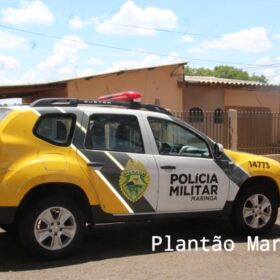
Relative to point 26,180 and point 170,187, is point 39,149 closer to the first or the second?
point 26,180

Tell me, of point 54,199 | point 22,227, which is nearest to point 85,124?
point 54,199

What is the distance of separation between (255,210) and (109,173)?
2.20 m

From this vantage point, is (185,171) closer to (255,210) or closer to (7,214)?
(255,210)

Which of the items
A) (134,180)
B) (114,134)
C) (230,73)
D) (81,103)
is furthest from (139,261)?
(230,73)

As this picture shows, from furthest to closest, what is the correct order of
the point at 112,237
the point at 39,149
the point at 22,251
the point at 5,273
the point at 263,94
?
the point at 263,94, the point at 112,237, the point at 22,251, the point at 39,149, the point at 5,273

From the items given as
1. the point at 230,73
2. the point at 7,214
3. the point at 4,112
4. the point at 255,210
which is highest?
the point at 230,73

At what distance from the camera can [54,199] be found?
551 cm

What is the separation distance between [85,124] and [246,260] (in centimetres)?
232

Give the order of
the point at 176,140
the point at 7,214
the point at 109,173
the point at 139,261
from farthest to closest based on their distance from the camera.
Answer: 1. the point at 176,140
2. the point at 109,173
3. the point at 139,261
4. the point at 7,214

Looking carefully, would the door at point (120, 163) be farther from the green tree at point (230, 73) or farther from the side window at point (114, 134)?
the green tree at point (230, 73)

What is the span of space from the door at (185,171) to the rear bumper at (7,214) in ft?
5.63

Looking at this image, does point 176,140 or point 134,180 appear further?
point 176,140

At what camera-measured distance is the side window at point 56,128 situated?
558 cm

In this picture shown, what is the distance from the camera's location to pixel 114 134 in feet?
19.7
